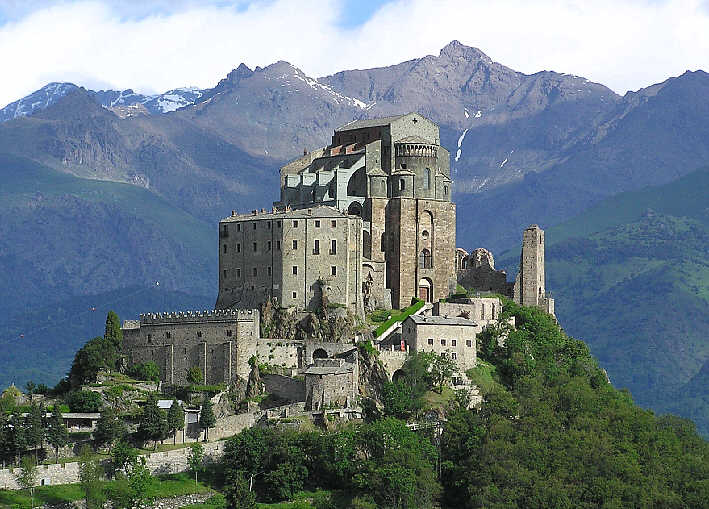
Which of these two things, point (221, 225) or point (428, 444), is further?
point (221, 225)

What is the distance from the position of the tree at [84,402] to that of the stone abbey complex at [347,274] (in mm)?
8837

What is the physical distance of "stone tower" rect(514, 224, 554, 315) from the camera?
14950 cm

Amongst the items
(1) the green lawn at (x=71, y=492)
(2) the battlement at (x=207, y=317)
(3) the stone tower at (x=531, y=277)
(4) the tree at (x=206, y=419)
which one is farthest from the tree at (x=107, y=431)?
(3) the stone tower at (x=531, y=277)

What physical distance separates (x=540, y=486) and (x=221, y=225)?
42635mm

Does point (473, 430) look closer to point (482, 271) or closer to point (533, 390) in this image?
point (533, 390)

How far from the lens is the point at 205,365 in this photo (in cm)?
12512

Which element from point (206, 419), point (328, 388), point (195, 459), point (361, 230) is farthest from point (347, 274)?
point (195, 459)

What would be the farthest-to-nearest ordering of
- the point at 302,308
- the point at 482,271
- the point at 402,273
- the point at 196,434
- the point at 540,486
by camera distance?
the point at 482,271
the point at 402,273
the point at 302,308
the point at 196,434
the point at 540,486

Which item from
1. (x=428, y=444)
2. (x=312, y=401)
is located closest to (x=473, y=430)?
(x=428, y=444)

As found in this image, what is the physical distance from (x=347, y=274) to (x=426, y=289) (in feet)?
38.8

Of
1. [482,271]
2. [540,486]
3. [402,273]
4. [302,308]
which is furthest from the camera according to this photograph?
[482,271]

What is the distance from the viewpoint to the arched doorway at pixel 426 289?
14238 cm

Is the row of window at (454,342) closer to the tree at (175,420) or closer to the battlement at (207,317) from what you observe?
the battlement at (207,317)

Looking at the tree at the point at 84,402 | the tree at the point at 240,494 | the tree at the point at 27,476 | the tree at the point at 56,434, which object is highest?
the tree at the point at 84,402
